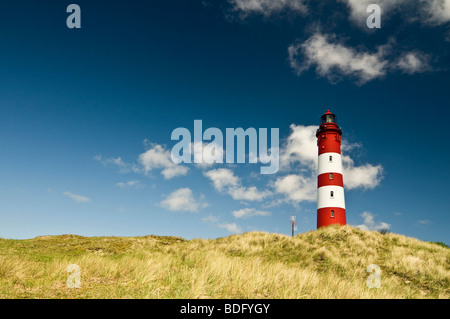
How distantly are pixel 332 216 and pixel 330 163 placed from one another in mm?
5289

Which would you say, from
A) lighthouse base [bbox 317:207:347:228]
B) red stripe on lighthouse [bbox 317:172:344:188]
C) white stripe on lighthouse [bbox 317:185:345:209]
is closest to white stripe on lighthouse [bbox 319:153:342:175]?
red stripe on lighthouse [bbox 317:172:344:188]

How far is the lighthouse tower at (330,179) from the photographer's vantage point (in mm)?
28688

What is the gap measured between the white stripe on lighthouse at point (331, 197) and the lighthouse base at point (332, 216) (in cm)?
38

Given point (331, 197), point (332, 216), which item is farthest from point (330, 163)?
point (332, 216)

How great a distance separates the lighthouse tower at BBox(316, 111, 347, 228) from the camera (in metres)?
28.7

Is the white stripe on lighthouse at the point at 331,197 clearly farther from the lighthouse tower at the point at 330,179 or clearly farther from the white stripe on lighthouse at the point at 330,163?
the white stripe on lighthouse at the point at 330,163

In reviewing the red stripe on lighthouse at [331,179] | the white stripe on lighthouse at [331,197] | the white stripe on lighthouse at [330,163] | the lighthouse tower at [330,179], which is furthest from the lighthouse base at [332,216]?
the white stripe on lighthouse at [330,163]

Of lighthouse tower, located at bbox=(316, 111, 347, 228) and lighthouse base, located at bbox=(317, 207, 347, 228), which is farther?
lighthouse tower, located at bbox=(316, 111, 347, 228)

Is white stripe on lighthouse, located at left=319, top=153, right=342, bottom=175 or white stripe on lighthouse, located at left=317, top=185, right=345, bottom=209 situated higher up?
white stripe on lighthouse, located at left=319, top=153, right=342, bottom=175

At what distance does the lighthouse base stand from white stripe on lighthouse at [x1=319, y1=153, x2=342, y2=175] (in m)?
3.80

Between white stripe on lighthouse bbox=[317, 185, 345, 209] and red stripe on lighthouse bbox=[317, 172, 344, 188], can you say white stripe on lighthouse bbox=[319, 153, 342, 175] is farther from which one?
white stripe on lighthouse bbox=[317, 185, 345, 209]
